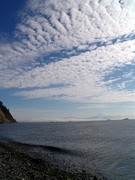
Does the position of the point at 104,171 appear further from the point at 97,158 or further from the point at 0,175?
the point at 0,175

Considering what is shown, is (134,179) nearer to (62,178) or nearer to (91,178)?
(91,178)

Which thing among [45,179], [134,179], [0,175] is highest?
[0,175]

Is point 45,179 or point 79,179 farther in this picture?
point 79,179

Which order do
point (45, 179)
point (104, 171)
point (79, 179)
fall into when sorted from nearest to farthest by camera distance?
1. point (45, 179)
2. point (79, 179)
3. point (104, 171)

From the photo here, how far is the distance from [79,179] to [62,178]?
258 cm

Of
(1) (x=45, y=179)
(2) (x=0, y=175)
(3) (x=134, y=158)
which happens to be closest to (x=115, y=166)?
(3) (x=134, y=158)

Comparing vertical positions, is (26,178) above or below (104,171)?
above

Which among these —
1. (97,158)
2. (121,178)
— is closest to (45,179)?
(121,178)

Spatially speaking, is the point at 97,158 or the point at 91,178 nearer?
the point at 91,178

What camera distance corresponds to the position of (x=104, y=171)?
25422 millimetres

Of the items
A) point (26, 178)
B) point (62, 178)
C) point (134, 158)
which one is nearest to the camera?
point (26, 178)

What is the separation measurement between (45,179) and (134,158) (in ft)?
74.5

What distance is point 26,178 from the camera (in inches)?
624

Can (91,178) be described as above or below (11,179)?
below
